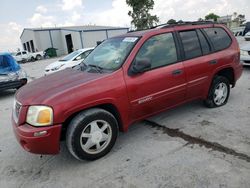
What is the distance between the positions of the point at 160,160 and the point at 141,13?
32.8 metres

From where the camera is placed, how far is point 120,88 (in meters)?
3.58

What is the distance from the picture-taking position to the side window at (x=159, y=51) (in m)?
3.95

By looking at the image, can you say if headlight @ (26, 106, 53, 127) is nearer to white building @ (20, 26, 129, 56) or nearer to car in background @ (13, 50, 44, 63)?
car in background @ (13, 50, 44, 63)

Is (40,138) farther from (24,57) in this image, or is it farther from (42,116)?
(24,57)

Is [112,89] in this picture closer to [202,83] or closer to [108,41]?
[108,41]

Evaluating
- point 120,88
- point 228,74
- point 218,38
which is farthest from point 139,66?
point 228,74

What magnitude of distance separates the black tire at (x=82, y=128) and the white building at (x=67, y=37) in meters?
38.0

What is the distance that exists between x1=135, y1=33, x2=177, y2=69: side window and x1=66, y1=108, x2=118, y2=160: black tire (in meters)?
1.05

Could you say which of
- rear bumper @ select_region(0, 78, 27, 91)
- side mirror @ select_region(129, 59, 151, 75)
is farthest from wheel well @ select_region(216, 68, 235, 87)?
rear bumper @ select_region(0, 78, 27, 91)

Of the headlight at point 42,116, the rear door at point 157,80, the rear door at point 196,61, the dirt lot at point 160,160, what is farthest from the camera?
the rear door at point 196,61

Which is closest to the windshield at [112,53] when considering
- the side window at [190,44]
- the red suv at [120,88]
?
the red suv at [120,88]

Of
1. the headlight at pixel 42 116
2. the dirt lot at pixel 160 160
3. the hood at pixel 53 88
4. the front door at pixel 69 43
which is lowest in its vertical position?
the dirt lot at pixel 160 160

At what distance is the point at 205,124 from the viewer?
4.39 m

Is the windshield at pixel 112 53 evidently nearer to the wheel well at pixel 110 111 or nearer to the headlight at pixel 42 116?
the wheel well at pixel 110 111
